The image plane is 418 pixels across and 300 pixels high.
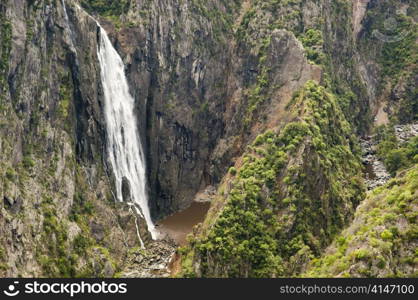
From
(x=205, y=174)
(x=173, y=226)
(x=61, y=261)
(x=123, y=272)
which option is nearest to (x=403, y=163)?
(x=205, y=174)

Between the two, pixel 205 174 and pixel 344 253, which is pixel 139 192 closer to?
pixel 205 174

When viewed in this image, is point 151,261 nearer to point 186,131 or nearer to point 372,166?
point 186,131

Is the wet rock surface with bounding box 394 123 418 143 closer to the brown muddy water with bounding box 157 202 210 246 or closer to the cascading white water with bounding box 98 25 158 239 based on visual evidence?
the brown muddy water with bounding box 157 202 210 246

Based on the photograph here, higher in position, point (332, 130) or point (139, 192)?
point (332, 130)

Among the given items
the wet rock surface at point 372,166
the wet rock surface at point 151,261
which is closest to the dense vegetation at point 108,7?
the wet rock surface at point 151,261

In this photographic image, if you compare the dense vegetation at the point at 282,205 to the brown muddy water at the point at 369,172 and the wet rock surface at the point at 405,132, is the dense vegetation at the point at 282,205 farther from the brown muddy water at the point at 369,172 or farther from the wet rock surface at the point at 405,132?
the wet rock surface at the point at 405,132
